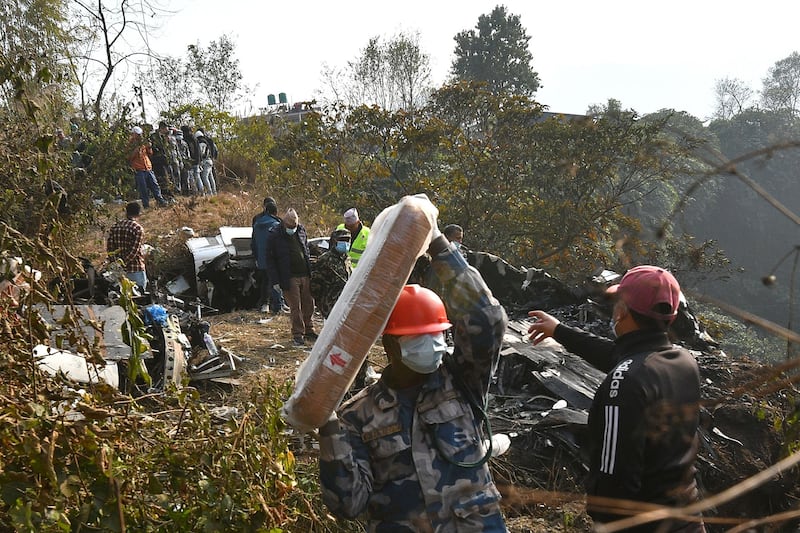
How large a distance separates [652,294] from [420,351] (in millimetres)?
884

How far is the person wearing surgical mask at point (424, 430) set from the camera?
208 centimetres

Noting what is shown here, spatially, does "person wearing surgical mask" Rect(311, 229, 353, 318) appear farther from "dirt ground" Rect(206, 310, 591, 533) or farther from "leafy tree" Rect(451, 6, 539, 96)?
"leafy tree" Rect(451, 6, 539, 96)

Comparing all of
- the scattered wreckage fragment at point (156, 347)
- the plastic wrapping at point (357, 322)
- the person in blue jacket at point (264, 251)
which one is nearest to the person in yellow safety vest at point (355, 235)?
the person in blue jacket at point (264, 251)

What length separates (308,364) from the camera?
1.91m

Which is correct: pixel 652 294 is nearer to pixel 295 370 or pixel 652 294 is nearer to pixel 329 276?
pixel 295 370

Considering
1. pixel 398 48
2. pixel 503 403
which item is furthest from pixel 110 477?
pixel 398 48

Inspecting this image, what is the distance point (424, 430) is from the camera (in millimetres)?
2176

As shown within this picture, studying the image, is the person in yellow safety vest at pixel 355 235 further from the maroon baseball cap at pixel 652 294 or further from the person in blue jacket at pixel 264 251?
the maroon baseball cap at pixel 652 294

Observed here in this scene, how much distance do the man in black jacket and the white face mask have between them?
2.01 ft

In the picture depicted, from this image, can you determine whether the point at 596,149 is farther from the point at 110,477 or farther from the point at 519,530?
the point at 110,477

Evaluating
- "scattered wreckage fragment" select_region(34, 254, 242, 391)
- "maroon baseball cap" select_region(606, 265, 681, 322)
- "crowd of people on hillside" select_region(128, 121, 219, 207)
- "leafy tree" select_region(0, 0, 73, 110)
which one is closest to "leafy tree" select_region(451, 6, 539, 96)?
"crowd of people on hillside" select_region(128, 121, 219, 207)

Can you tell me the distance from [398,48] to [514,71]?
1078cm

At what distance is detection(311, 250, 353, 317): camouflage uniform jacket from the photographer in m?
8.55

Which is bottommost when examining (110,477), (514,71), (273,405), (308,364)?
(273,405)
